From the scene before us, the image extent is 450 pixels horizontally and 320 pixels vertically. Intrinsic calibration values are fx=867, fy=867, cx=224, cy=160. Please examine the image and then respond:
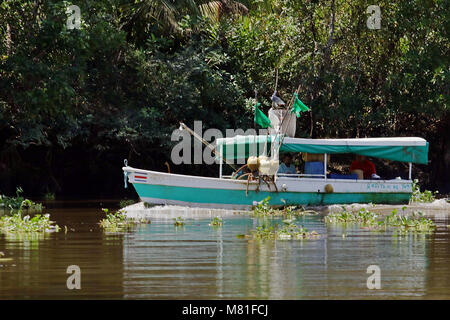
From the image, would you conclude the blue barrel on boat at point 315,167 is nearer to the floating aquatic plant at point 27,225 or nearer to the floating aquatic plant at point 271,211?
the floating aquatic plant at point 271,211

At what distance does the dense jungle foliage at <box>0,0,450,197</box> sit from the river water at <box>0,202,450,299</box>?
39.8 feet

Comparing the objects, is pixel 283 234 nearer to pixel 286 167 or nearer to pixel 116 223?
pixel 116 223

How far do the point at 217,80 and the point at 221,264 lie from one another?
1854 centimetres

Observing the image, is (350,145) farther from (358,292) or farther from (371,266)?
(358,292)

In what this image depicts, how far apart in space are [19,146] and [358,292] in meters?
22.4

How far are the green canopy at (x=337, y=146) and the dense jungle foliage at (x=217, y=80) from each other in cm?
617

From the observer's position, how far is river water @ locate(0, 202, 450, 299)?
931cm

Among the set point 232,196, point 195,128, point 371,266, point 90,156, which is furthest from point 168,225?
point 90,156

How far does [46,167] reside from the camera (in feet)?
101

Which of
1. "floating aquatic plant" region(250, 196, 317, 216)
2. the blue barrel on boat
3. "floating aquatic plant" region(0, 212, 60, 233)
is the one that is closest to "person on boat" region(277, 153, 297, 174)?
the blue barrel on boat
